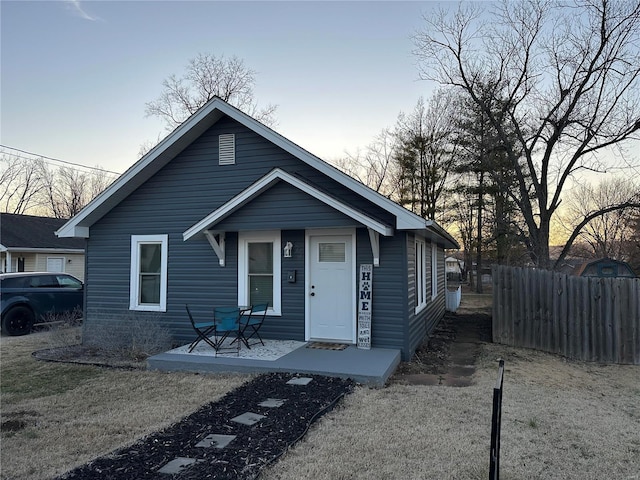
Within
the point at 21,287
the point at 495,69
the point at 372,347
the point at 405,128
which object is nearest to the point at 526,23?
the point at 495,69

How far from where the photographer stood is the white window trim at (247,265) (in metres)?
8.65

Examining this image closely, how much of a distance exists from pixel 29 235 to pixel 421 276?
67.4 ft

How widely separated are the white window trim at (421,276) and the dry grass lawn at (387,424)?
2.38m

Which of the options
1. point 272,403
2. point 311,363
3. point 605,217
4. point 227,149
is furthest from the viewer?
point 605,217

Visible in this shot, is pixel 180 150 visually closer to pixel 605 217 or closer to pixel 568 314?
pixel 568 314

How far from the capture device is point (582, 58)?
1470cm

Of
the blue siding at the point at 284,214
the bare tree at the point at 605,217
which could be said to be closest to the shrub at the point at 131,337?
the blue siding at the point at 284,214

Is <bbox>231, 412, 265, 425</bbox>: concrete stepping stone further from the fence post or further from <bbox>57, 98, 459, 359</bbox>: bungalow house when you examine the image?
<bbox>57, 98, 459, 359</bbox>: bungalow house

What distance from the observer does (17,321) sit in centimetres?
1161

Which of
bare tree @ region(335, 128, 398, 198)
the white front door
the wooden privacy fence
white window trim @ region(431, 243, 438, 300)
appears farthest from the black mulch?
bare tree @ region(335, 128, 398, 198)

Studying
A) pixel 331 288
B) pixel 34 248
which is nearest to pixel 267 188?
pixel 331 288

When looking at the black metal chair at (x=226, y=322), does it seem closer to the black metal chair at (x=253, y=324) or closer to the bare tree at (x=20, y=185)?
the black metal chair at (x=253, y=324)

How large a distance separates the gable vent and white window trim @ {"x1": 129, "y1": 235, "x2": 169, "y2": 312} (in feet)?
7.04

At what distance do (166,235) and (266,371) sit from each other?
4386 mm
